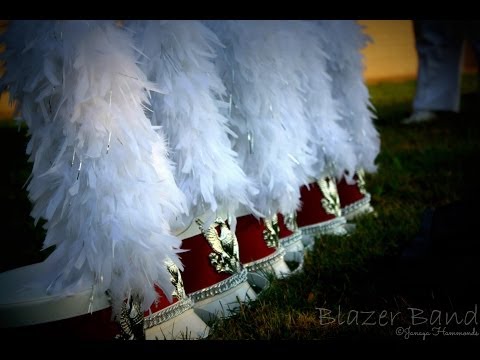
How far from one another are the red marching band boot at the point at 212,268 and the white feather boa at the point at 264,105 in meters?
0.15

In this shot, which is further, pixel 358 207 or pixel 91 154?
pixel 358 207

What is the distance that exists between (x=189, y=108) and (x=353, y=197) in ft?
3.09

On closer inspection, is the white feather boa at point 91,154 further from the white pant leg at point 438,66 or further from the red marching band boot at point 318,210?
the white pant leg at point 438,66

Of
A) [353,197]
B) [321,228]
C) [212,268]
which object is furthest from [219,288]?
[353,197]

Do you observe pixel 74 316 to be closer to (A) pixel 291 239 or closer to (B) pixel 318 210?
(A) pixel 291 239

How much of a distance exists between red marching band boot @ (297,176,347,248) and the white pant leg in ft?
8.06

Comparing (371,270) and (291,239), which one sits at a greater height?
(291,239)

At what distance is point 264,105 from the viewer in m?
1.19

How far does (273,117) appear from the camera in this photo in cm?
120

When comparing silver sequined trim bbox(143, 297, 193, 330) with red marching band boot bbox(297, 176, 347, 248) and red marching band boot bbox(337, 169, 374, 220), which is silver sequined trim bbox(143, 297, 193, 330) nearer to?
red marching band boot bbox(297, 176, 347, 248)

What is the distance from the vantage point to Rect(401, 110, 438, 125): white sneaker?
12.0 ft

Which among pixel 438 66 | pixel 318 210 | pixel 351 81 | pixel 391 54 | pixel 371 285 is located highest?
pixel 391 54

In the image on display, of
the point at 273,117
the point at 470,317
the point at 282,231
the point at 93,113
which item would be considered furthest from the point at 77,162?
→ the point at 470,317
